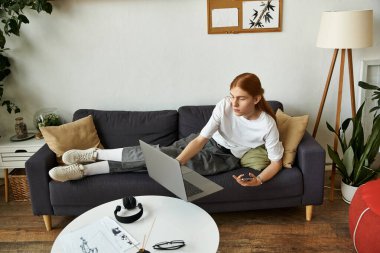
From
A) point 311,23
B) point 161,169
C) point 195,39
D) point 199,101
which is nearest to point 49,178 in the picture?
point 161,169

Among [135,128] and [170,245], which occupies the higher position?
[135,128]

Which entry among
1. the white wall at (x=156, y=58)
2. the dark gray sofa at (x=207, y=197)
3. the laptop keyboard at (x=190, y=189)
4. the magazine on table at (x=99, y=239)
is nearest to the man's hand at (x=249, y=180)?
the dark gray sofa at (x=207, y=197)

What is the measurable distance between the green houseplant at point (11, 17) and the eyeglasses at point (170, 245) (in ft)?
6.18

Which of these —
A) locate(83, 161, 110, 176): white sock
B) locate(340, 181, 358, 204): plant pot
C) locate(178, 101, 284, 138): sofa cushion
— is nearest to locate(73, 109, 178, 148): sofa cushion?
locate(178, 101, 284, 138): sofa cushion

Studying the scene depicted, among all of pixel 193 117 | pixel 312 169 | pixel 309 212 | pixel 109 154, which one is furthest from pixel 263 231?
pixel 109 154

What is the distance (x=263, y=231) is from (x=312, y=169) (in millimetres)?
505

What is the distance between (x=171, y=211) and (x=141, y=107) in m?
1.35

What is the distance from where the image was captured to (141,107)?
293 cm

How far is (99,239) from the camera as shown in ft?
5.10

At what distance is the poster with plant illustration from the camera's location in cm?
264

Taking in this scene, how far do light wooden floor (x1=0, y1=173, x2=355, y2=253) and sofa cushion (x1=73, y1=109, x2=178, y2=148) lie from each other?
648mm

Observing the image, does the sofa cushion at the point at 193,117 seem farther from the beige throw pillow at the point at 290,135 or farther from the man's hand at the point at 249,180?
the man's hand at the point at 249,180

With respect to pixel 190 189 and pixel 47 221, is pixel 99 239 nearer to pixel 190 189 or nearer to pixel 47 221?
pixel 190 189

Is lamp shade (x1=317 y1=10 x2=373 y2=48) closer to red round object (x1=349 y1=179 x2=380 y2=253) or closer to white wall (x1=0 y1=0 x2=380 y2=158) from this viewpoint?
white wall (x1=0 y1=0 x2=380 y2=158)
